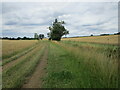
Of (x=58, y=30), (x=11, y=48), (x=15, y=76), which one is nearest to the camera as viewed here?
(x=15, y=76)

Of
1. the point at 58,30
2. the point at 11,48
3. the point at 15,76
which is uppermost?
the point at 58,30

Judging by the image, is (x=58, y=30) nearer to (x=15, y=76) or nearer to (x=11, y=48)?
(x=11, y=48)

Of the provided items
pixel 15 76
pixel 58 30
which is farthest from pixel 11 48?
pixel 58 30

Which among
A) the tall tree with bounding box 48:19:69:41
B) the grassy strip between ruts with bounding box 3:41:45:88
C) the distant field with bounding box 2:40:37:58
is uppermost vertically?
the tall tree with bounding box 48:19:69:41

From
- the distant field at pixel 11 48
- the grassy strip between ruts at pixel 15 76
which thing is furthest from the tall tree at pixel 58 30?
the grassy strip between ruts at pixel 15 76

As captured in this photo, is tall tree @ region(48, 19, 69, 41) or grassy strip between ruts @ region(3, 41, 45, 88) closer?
grassy strip between ruts @ region(3, 41, 45, 88)

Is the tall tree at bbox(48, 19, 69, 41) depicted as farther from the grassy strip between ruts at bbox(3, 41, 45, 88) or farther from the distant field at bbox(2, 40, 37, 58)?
the grassy strip between ruts at bbox(3, 41, 45, 88)

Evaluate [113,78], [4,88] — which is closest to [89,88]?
[113,78]

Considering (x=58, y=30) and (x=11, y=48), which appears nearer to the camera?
(x=11, y=48)

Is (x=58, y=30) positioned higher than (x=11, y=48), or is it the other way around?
(x=58, y=30)

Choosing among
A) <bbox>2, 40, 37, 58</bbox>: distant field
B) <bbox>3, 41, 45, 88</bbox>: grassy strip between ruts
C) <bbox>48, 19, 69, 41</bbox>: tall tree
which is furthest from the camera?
<bbox>48, 19, 69, 41</bbox>: tall tree

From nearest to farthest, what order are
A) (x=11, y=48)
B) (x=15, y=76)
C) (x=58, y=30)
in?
1. (x=15, y=76)
2. (x=11, y=48)
3. (x=58, y=30)

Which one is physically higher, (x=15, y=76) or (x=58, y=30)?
(x=58, y=30)

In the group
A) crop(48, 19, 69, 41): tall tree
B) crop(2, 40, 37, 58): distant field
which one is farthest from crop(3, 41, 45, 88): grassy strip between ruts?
crop(48, 19, 69, 41): tall tree
